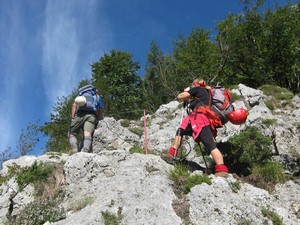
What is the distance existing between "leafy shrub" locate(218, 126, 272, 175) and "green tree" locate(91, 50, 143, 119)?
850 inches

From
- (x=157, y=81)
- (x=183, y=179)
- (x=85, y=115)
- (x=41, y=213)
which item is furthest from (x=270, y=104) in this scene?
(x=157, y=81)

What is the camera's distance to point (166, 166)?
7.57 m

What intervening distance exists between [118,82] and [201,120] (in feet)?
90.6

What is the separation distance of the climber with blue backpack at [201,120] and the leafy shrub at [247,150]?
3.61ft

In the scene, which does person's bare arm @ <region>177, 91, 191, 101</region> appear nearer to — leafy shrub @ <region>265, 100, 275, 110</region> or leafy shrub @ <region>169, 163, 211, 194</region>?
leafy shrub @ <region>169, 163, 211, 194</region>

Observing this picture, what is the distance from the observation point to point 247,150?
316 inches

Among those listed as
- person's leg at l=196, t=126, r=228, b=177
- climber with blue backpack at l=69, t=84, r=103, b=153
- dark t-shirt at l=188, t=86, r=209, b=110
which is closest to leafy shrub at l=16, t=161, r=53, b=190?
climber with blue backpack at l=69, t=84, r=103, b=153

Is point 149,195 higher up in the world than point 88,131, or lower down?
lower down

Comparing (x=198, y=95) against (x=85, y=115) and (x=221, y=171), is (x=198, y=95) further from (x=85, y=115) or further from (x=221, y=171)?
(x=85, y=115)

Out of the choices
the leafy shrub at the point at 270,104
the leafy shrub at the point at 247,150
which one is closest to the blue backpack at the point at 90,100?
the leafy shrub at the point at 247,150

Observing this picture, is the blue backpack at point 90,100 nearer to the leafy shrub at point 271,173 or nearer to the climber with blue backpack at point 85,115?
the climber with blue backpack at point 85,115

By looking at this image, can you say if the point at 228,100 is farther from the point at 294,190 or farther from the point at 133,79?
the point at 133,79

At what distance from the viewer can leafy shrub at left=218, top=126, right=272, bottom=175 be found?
8.00 metres

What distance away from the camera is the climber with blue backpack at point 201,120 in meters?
7.08
